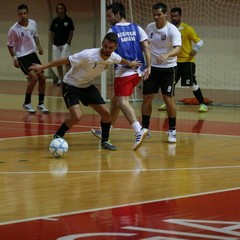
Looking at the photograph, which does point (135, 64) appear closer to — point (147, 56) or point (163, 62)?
point (147, 56)

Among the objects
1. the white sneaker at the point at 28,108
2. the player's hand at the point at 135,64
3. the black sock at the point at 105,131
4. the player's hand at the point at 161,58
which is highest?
the player's hand at the point at 161,58

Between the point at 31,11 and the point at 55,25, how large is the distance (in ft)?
10.7

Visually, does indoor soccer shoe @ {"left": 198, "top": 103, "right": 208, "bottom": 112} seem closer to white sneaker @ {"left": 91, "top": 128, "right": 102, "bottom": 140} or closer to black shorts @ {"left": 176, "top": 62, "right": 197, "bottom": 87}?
black shorts @ {"left": 176, "top": 62, "right": 197, "bottom": 87}

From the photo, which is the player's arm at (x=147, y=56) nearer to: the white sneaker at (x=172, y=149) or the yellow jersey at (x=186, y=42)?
the white sneaker at (x=172, y=149)

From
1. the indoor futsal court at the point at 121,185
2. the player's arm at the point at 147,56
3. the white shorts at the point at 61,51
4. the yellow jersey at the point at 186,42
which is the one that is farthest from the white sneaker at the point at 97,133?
the white shorts at the point at 61,51

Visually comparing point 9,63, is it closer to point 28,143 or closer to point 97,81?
point 97,81

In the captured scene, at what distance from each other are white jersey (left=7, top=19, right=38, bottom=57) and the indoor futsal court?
2732 mm

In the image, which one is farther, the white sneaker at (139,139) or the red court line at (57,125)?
the red court line at (57,125)

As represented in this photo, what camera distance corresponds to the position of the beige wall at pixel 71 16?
90.8 ft

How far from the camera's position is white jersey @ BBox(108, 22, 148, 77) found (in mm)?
12875

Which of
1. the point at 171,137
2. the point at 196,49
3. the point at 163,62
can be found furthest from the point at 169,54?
the point at 196,49

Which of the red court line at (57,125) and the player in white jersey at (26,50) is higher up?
the player in white jersey at (26,50)

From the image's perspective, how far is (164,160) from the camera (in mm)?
11461

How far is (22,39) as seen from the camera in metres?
18.2
